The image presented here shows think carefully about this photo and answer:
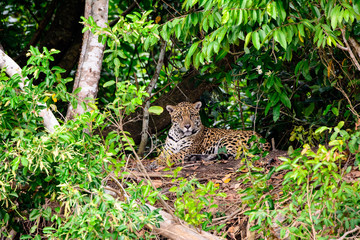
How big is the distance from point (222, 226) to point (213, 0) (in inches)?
82.6

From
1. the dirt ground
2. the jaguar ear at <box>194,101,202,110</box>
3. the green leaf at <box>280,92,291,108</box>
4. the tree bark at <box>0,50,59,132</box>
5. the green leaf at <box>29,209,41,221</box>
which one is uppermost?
the tree bark at <box>0,50,59,132</box>

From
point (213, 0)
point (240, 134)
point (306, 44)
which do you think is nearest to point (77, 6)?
point (240, 134)

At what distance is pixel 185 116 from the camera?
852cm

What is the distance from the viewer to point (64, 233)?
174 inches

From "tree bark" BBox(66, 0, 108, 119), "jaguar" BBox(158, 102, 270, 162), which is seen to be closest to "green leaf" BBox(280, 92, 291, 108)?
"jaguar" BBox(158, 102, 270, 162)

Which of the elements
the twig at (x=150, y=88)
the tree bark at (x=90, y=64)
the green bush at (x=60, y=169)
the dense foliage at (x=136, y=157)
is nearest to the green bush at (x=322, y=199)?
the dense foliage at (x=136, y=157)

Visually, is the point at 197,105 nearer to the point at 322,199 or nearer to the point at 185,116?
the point at 185,116

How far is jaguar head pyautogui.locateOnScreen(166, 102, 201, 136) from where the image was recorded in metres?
8.55

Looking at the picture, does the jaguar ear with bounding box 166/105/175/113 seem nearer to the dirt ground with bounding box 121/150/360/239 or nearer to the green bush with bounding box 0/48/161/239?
the dirt ground with bounding box 121/150/360/239

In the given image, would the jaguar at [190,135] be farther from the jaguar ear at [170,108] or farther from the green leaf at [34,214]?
the green leaf at [34,214]

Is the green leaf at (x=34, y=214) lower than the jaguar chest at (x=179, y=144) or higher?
higher

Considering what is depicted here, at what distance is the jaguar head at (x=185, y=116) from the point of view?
28.0ft

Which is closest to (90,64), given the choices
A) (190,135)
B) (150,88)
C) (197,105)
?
(150,88)

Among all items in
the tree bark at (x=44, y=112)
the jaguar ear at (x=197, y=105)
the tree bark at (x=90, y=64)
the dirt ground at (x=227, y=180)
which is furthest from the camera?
the jaguar ear at (x=197, y=105)
